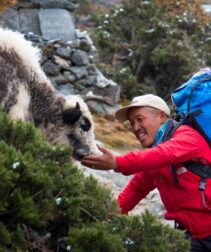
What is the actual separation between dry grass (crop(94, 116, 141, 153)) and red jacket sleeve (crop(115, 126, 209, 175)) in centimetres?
983

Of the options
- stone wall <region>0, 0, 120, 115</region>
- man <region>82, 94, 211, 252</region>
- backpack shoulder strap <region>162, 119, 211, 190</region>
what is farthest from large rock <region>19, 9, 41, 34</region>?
backpack shoulder strap <region>162, 119, 211, 190</region>

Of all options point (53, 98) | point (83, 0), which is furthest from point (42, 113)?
point (83, 0)

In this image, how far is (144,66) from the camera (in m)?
21.3

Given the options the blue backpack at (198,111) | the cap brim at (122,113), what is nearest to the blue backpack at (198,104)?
the blue backpack at (198,111)

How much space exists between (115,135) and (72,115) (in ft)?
31.5

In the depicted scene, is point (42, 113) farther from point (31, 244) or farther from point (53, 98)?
point (31, 244)

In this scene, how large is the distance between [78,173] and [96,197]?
0.52 ft

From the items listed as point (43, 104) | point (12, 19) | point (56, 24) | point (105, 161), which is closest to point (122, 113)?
point (105, 161)

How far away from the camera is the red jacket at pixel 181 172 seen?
3.96 meters

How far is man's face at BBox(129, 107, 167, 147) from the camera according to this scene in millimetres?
4465

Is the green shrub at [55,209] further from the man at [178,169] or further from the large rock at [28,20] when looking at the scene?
the large rock at [28,20]

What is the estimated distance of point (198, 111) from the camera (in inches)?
159

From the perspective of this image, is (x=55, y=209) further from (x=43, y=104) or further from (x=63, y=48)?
(x=63, y=48)

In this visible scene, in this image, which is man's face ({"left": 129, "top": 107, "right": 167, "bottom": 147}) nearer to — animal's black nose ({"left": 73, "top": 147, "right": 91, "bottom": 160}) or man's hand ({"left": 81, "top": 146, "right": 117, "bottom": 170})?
man's hand ({"left": 81, "top": 146, "right": 117, "bottom": 170})
